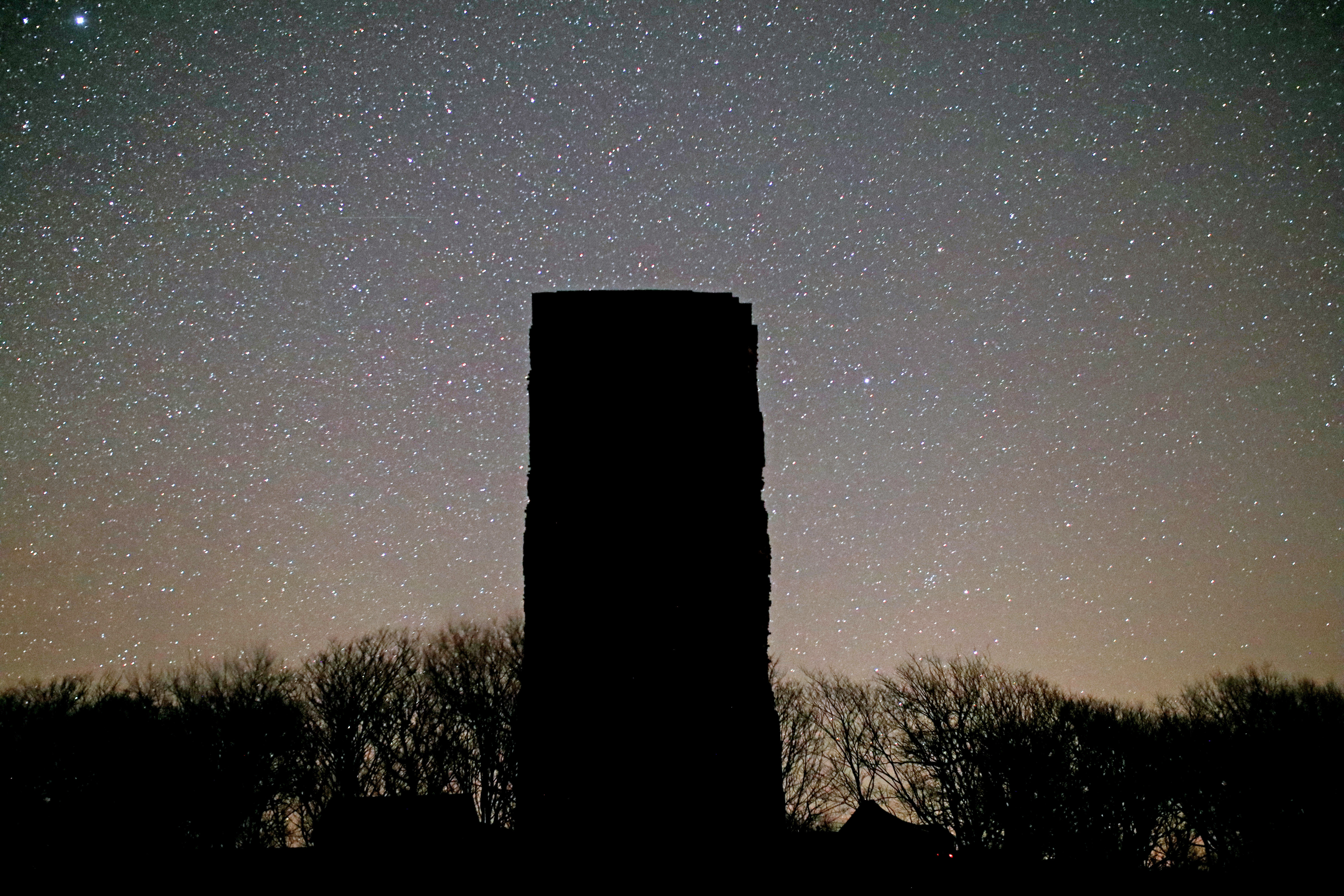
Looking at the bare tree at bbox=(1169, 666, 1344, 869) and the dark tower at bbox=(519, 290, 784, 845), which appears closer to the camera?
the dark tower at bbox=(519, 290, 784, 845)

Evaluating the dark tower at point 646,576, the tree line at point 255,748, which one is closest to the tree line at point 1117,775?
the tree line at point 255,748

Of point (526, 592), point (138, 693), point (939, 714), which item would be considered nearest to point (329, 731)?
point (138, 693)

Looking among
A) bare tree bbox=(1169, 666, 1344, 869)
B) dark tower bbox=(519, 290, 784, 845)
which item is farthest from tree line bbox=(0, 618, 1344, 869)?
dark tower bbox=(519, 290, 784, 845)

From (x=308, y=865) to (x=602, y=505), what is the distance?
20507 mm

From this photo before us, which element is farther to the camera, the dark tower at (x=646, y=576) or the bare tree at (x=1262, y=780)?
the bare tree at (x=1262, y=780)

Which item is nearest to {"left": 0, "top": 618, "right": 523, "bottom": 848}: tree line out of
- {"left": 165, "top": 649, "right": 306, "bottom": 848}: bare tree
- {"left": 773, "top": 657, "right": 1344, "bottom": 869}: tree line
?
{"left": 165, "top": 649, "right": 306, "bottom": 848}: bare tree

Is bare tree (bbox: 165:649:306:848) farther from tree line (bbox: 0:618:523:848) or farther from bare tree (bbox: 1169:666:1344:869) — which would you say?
bare tree (bbox: 1169:666:1344:869)

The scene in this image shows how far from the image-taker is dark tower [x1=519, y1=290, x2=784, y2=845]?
423cm

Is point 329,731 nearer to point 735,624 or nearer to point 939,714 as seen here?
point 939,714

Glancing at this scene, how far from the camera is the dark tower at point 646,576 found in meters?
4.23

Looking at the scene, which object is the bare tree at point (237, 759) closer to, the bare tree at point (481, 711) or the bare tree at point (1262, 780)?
the bare tree at point (481, 711)

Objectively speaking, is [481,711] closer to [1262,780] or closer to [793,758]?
[793,758]

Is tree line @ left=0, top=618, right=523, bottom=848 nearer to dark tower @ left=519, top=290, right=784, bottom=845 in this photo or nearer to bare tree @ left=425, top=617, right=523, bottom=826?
bare tree @ left=425, top=617, right=523, bottom=826

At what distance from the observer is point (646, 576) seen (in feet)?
14.3
